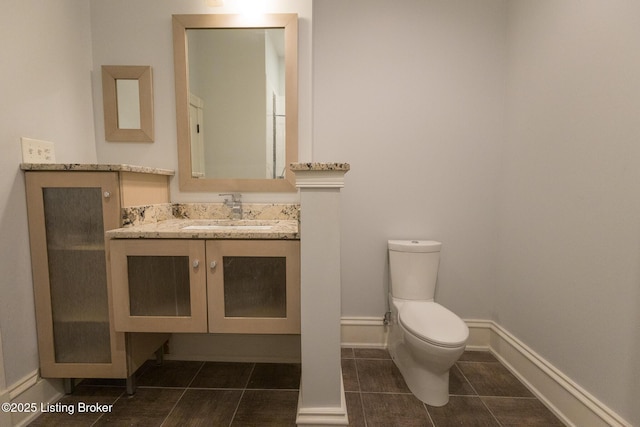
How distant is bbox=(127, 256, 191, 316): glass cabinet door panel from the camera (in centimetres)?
140

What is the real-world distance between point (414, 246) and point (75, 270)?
72.9 inches

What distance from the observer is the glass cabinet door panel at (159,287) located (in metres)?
1.40

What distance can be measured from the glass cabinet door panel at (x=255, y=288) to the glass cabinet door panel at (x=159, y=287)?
21 cm

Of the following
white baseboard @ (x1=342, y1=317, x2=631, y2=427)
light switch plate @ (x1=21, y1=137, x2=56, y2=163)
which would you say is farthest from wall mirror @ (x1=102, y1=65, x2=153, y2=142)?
white baseboard @ (x1=342, y1=317, x2=631, y2=427)

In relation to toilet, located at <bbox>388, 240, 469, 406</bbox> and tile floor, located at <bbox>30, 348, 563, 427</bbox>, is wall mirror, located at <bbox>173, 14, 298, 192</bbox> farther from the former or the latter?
tile floor, located at <bbox>30, 348, 563, 427</bbox>

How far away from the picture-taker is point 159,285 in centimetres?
141

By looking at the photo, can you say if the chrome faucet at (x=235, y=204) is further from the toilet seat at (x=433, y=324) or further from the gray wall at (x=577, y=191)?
the gray wall at (x=577, y=191)

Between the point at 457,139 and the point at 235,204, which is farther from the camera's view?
the point at 457,139

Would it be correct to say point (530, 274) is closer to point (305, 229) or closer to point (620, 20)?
point (620, 20)

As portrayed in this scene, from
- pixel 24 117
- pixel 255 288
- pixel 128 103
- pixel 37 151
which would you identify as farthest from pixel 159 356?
pixel 128 103

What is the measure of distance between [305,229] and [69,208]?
1.18m

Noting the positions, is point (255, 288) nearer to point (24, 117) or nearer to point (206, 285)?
point (206, 285)

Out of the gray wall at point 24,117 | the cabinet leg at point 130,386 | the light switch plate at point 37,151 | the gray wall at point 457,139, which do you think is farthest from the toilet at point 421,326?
the light switch plate at point 37,151

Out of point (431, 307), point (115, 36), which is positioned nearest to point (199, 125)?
point (115, 36)
